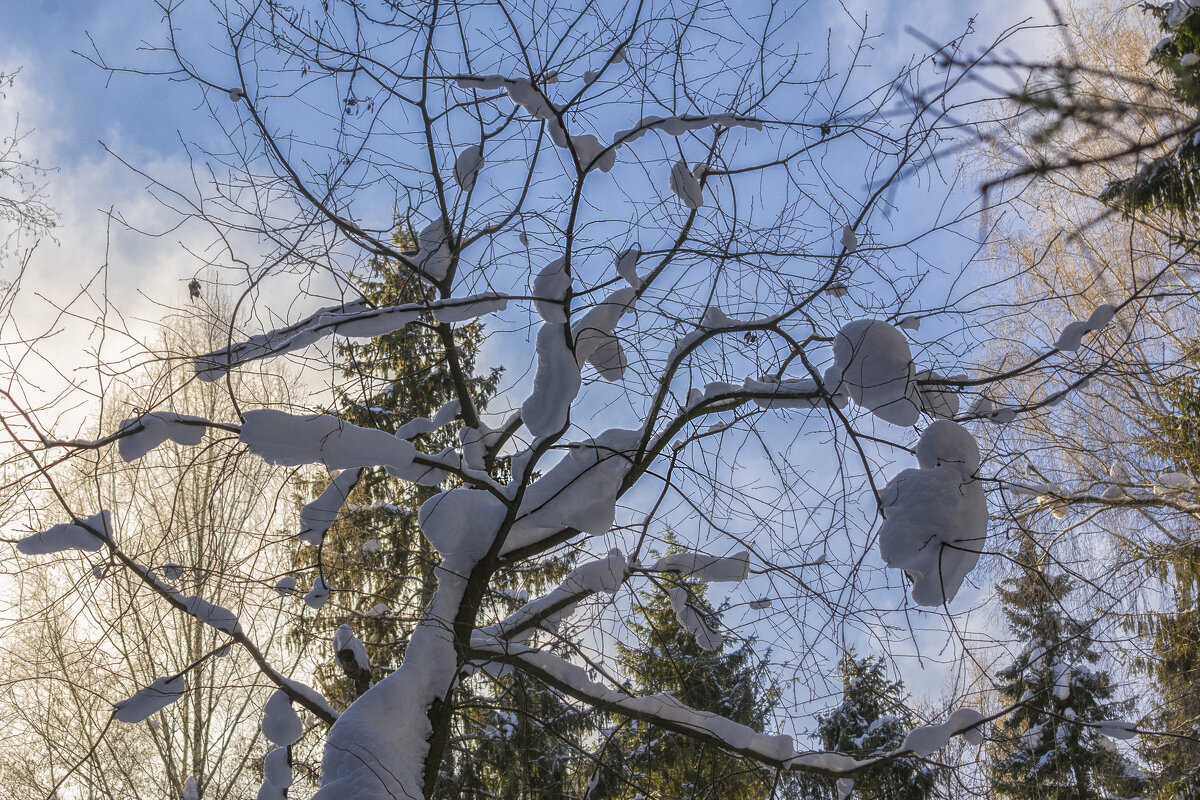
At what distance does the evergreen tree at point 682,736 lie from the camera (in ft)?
10.3

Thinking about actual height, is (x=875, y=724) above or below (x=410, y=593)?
below

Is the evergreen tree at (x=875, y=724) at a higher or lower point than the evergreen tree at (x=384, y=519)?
lower

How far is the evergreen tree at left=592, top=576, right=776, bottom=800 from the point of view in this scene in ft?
10.3

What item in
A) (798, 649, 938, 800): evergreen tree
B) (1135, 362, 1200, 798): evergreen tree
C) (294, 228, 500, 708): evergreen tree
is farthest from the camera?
(1135, 362, 1200, 798): evergreen tree

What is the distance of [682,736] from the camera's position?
3.99 metres

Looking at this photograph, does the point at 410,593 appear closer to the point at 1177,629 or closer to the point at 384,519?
the point at 384,519

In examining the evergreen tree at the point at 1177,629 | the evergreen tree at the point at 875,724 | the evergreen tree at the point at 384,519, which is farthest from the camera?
the evergreen tree at the point at 1177,629

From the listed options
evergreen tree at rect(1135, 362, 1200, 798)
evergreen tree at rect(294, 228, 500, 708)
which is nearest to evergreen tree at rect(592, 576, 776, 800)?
evergreen tree at rect(294, 228, 500, 708)

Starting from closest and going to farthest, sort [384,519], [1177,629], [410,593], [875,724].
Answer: [875,724] → [410,593] → [384,519] → [1177,629]

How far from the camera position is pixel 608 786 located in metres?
3.86

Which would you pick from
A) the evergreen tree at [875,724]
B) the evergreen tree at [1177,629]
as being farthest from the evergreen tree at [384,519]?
the evergreen tree at [1177,629]

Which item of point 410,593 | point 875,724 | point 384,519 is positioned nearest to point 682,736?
point 875,724

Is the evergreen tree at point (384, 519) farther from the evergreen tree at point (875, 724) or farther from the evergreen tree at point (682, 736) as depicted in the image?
the evergreen tree at point (875, 724)

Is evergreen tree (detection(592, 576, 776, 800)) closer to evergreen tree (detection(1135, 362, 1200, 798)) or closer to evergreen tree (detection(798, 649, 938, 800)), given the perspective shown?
evergreen tree (detection(798, 649, 938, 800))
